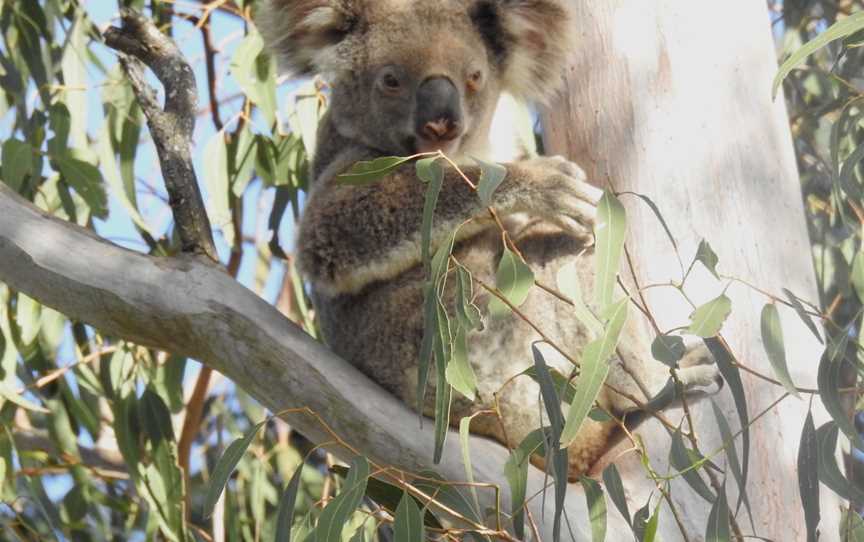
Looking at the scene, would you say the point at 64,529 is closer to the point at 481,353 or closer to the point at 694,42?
the point at 481,353

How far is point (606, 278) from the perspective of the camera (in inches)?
69.1

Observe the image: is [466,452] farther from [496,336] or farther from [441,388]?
[496,336]

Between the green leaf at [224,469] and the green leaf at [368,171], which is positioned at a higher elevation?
the green leaf at [368,171]

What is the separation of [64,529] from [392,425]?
1814 mm

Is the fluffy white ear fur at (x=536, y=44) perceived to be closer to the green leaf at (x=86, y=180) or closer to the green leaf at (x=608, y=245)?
the green leaf at (x=608, y=245)

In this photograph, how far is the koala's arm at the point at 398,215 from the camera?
7.71 ft

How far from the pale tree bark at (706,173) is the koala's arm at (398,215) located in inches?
5.7

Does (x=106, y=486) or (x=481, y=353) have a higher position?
(x=481, y=353)

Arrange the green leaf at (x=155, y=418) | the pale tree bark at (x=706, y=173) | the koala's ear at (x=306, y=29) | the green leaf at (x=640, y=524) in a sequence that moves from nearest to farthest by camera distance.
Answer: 1. the green leaf at (x=640, y=524)
2. the pale tree bark at (x=706, y=173)
3. the koala's ear at (x=306, y=29)
4. the green leaf at (x=155, y=418)

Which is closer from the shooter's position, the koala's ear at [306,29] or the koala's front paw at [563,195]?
the koala's front paw at [563,195]

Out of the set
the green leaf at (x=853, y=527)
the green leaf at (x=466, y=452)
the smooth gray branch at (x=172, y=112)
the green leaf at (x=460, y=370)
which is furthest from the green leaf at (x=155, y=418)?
the green leaf at (x=853, y=527)

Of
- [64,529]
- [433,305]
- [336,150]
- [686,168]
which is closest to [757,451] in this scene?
[686,168]

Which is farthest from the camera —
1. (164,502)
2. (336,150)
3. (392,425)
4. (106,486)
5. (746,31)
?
(106,486)

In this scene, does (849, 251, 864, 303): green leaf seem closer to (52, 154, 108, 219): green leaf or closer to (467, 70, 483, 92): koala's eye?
(467, 70, 483, 92): koala's eye
